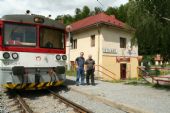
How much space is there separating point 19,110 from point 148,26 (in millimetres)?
8049

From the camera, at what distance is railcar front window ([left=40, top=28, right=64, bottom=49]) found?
503 inches

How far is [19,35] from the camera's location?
1205 cm

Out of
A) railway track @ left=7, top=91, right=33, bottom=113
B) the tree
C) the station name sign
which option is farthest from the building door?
railway track @ left=7, top=91, right=33, bottom=113

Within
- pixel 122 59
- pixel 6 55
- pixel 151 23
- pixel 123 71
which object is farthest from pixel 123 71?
pixel 6 55

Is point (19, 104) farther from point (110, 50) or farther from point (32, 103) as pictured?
point (110, 50)

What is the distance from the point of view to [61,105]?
10.7m

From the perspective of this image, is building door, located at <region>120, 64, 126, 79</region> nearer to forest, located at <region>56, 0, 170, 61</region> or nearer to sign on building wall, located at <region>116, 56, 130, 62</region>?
sign on building wall, located at <region>116, 56, 130, 62</region>

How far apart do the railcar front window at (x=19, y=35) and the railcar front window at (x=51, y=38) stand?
1.50ft

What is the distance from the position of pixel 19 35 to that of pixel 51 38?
1641 millimetres

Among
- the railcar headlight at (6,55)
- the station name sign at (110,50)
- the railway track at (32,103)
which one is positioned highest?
the station name sign at (110,50)

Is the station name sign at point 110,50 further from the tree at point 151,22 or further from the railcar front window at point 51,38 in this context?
the railcar front window at point 51,38

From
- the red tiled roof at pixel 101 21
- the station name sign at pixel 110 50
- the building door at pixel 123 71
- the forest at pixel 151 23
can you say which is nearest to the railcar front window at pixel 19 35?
the forest at pixel 151 23

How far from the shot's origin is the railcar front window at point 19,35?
38.9ft

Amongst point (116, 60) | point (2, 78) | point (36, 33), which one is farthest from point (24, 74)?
point (116, 60)
